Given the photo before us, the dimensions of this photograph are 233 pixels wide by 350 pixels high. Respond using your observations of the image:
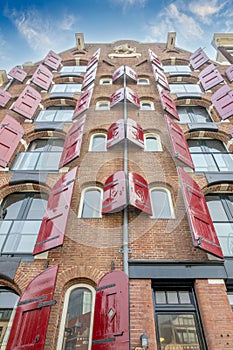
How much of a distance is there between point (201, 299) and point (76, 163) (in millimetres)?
5624

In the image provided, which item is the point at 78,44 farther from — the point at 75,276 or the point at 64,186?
the point at 75,276

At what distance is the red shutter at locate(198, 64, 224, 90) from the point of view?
43.4 feet

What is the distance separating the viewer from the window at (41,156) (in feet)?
29.4

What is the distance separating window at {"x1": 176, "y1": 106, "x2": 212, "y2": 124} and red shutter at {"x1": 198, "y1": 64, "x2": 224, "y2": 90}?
160 cm

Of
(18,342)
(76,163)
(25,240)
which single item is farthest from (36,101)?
(18,342)

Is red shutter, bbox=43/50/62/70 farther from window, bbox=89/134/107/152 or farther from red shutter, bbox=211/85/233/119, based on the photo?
red shutter, bbox=211/85/233/119

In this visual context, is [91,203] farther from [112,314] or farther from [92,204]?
[112,314]

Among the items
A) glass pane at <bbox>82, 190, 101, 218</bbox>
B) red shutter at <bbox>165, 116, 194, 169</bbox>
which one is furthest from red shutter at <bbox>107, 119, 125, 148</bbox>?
glass pane at <bbox>82, 190, 101, 218</bbox>

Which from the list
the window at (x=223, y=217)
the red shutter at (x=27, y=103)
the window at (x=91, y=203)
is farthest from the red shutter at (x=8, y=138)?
the window at (x=223, y=217)

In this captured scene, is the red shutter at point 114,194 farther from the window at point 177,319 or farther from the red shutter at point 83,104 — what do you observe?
the red shutter at point 83,104

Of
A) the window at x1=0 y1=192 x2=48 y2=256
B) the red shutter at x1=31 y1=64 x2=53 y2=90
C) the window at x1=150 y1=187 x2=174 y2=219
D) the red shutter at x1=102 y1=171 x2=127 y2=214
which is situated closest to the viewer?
the window at x1=0 y1=192 x2=48 y2=256

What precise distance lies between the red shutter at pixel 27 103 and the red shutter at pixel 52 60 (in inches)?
211

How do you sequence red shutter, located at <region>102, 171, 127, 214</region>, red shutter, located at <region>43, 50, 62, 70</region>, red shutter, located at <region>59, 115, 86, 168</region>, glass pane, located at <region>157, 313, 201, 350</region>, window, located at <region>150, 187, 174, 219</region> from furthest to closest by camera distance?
1. red shutter, located at <region>43, 50, 62, 70</region>
2. red shutter, located at <region>59, 115, 86, 168</region>
3. window, located at <region>150, 187, 174, 219</region>
4. red shutter, located at <region>102, 171, 127, 214</region>
5. glass pane, located at <region>157, 313, 201, 350</region>

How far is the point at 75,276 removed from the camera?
18.5 ft
